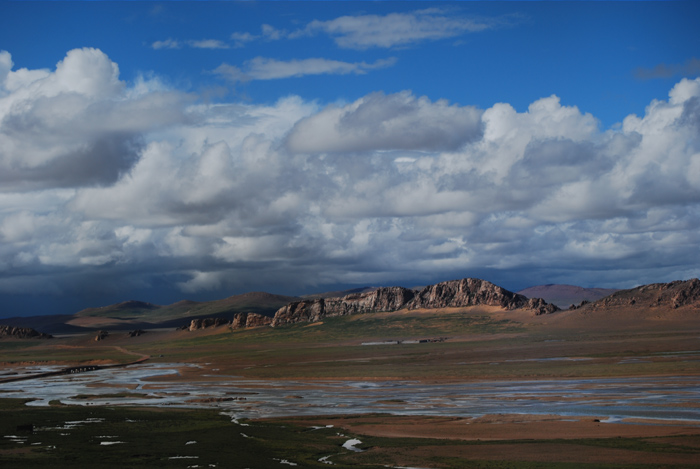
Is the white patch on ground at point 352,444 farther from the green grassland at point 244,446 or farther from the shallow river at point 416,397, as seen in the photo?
the shallow river at point 416,397

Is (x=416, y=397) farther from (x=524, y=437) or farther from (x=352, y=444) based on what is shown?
(x=352, y=444)

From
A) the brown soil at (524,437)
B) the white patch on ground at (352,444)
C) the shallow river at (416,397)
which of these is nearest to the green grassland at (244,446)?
the brown soil at (524,437)

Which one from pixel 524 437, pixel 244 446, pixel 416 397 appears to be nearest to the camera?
pixel 524 437

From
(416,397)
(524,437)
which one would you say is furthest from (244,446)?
(416,397)

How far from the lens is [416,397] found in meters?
74.2

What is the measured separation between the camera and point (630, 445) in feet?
140

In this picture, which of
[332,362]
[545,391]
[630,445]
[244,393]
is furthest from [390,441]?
[332,362]

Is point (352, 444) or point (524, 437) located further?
point (352, 444)

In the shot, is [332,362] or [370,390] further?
[332,362]

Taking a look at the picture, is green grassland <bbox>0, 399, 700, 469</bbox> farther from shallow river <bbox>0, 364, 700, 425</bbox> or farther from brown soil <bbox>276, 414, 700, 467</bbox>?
shallow river <bbox>0, 364, 700, 425</bbox>

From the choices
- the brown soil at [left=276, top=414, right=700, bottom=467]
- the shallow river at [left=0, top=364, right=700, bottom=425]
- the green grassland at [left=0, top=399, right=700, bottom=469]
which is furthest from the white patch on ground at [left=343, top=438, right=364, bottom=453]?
the shallow river at [left=0, top=364, right=700, bottom=425]

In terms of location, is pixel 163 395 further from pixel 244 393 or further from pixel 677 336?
pixel 677 336

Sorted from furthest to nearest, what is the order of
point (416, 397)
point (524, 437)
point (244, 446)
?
point (416, 397) → point (244, 446) → point (524, 437)

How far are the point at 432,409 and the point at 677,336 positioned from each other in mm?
114168
